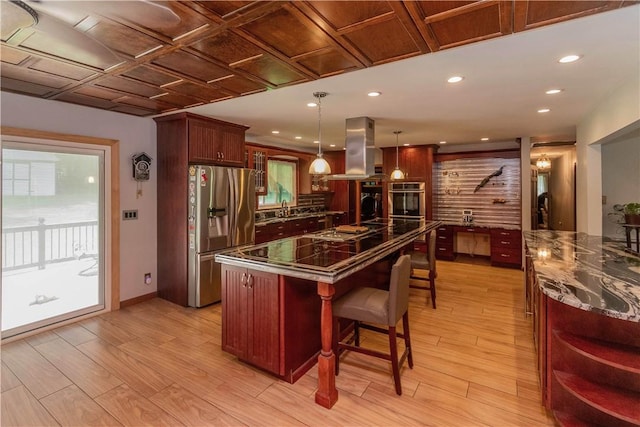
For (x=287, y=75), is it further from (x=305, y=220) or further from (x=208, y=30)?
(x=305, y=220)

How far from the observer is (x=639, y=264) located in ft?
7.77

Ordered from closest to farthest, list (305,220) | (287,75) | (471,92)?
(287,75) → (471,92) → (305,220)

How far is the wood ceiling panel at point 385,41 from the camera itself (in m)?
1.89

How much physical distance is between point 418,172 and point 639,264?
437cm

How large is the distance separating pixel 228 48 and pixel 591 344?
2842mm

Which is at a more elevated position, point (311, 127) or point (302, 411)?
point (311, 127)

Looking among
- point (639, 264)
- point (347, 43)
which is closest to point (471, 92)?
point (347, 43)

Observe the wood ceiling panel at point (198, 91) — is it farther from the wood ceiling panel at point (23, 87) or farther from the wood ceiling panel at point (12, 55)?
the wood ceiling panel at point (23, 87)

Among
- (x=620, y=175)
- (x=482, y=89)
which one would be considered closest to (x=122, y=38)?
(x=482, y=89)

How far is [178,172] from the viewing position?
3.99m

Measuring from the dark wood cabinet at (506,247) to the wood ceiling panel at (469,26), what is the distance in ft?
15.6

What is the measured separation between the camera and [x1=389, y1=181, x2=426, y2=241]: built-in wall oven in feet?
21.4

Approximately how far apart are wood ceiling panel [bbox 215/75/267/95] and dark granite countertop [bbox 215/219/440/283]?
1.48m

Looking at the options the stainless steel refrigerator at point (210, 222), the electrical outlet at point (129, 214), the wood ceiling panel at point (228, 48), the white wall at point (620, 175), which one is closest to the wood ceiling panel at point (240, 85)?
the wood ceiling panel at point (228, 48)
